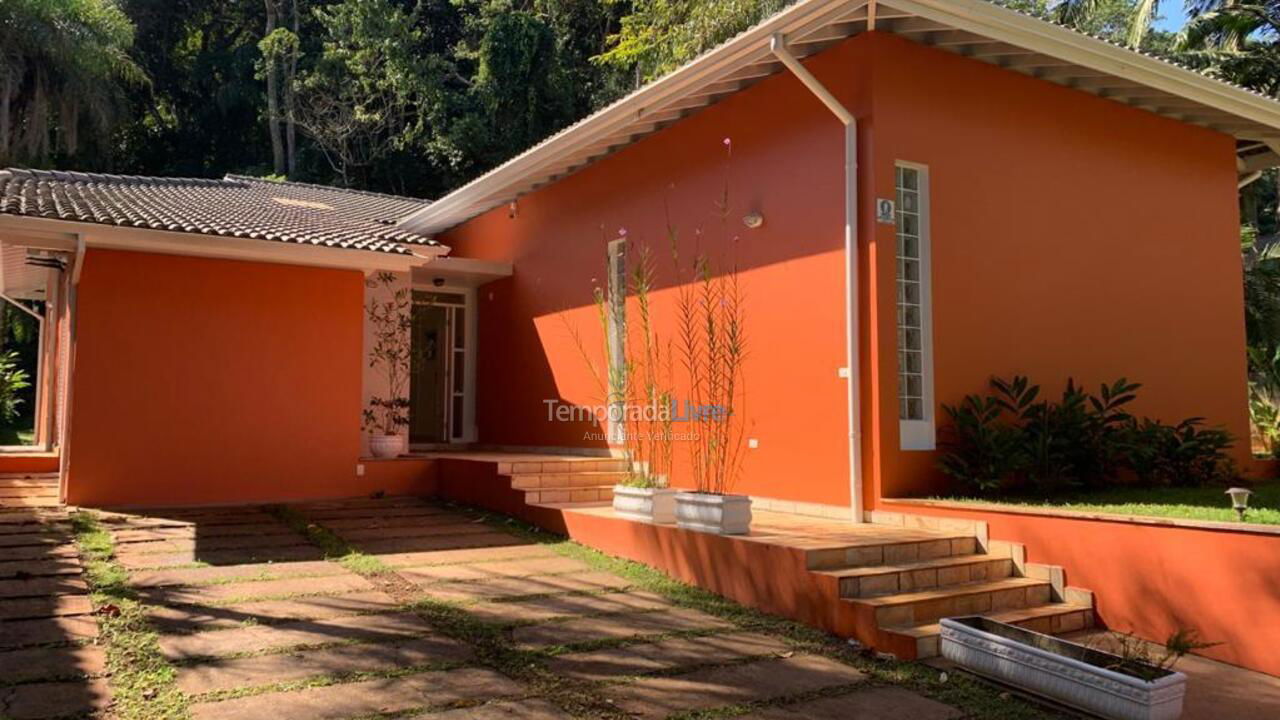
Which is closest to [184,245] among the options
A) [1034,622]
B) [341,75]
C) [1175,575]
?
[1034,622]

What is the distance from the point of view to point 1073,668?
3906mm

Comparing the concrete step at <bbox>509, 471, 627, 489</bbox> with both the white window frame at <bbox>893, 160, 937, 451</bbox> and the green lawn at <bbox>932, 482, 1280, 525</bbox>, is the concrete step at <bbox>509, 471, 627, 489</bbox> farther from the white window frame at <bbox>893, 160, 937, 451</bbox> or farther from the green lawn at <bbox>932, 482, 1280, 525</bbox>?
the green lawn at <bbox>932, 482, 1280, 525</bbox>

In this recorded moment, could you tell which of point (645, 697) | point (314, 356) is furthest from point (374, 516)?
point (645, 697)

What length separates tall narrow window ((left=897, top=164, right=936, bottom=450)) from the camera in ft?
22.3

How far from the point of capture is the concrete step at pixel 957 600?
4898 mm

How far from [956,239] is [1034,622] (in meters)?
3.24

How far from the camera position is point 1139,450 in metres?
6.93

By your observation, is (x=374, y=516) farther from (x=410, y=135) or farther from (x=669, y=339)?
(x=410, y=135)

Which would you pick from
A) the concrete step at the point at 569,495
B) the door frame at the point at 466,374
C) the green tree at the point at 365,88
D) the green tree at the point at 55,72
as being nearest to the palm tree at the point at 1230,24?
the door frame at the point at 466,374

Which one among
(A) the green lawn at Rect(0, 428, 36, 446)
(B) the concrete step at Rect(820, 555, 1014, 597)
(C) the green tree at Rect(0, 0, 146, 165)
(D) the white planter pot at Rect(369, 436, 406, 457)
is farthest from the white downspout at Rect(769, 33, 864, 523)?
(C) the green tree at Rect(0, 0, 146, 165)

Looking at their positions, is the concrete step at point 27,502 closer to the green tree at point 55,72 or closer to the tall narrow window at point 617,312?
the tall narrow window at point 617,312

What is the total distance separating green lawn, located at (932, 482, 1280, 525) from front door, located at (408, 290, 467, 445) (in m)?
7.84

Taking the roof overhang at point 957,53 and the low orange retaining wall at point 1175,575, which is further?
the roof overhang at point 957,53

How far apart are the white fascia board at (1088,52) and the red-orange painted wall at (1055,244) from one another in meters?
0.60
